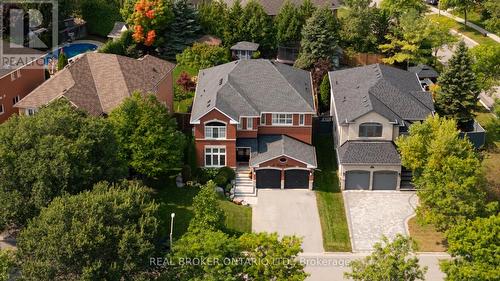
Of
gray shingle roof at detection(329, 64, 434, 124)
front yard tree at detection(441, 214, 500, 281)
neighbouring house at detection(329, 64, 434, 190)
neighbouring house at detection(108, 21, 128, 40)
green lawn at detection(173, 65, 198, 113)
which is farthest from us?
neighbouring house at detection(108, 21, 128, 40)

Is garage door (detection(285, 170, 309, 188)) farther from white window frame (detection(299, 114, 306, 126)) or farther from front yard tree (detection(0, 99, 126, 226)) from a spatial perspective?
front yard tree (detection(0, 99, 126, 226))

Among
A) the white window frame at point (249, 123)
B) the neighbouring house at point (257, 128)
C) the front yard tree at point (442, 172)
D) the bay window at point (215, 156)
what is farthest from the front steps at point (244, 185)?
the front yard tree at point (442, 172)

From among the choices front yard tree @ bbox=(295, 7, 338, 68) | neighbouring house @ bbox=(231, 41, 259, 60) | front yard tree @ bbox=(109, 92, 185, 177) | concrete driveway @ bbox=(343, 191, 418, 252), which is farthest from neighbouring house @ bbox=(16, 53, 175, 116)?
concrete driveway @ bbox=(343, 191, 418, 252)

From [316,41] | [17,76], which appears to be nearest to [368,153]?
[316,41]

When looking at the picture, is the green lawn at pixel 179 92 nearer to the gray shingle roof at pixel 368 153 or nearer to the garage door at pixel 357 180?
the gray shingle roof at pixel 368 153

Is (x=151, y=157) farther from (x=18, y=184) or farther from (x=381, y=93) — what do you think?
(x=381, y=93)

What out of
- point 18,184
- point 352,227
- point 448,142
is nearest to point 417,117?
point 448,142

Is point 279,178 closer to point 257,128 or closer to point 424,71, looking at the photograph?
point 257,128
